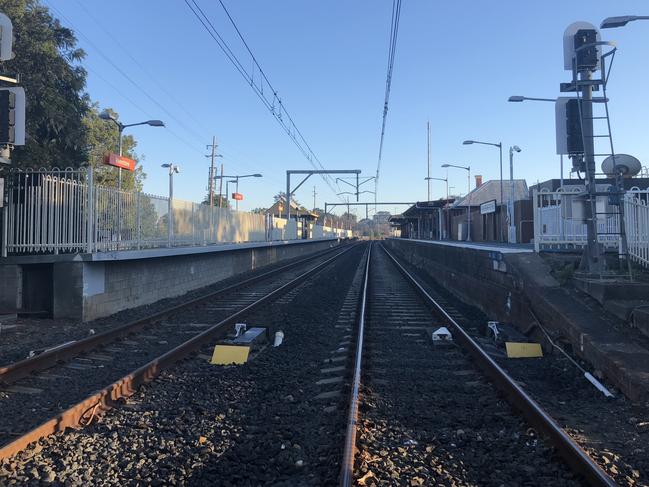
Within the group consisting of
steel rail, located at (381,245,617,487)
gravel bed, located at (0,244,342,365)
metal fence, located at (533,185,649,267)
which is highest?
metal fence, located at (533,185,649,267)

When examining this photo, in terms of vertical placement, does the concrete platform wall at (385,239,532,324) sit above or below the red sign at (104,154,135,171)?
below

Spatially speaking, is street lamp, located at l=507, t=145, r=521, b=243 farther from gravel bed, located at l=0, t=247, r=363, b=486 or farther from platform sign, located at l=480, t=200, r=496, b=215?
gravel bed, located at l=0, t=247, r=363, b=486

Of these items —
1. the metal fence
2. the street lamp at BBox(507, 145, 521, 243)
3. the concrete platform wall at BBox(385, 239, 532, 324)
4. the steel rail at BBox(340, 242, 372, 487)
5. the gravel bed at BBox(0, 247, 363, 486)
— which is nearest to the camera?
the steel rail at BBox(340, 242, 372, 487)

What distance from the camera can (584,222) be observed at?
31.8ft

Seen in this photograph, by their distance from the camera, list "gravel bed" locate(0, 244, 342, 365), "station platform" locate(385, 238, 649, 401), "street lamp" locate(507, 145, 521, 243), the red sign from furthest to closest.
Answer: "street lamp" locate(507, 145, 521, 243) < the red sign < "gravel bed" locate(0, 244, 342, 365) < "station platform" locate(385, 238, 649, 401)

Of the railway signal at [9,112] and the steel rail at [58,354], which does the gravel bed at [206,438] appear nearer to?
the steel rail at [58,354]

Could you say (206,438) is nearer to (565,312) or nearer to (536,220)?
(565,312)

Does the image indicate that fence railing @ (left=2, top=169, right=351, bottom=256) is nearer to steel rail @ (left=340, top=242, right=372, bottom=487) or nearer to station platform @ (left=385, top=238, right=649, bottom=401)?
steel rail @ (left=340, top=242, right=372, bottom=487)

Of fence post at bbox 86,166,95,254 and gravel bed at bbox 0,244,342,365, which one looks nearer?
gravel bed at bbox 0,244,342,365

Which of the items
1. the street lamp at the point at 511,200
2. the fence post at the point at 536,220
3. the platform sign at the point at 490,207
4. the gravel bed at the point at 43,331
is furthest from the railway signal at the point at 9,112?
the platform sign at the point at 490,207

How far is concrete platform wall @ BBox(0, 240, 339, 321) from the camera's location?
10875mm

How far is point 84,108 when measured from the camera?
17859mm

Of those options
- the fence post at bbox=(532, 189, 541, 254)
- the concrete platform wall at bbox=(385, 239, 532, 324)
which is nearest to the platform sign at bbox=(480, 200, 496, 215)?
the concrete platform wall at bbox=(385, 239, 532, 324)

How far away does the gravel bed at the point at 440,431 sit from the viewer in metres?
4.07
